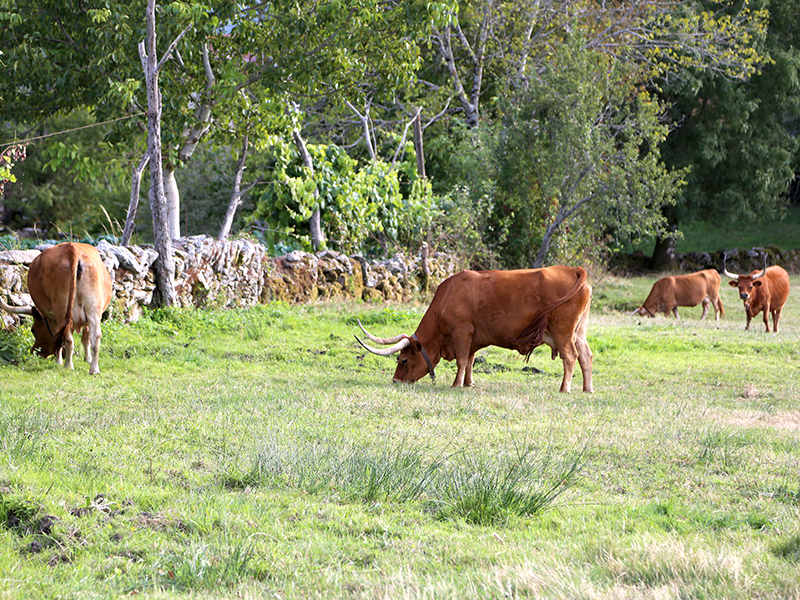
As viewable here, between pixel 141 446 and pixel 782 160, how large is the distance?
29.7 meters

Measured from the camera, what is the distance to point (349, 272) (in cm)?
1686

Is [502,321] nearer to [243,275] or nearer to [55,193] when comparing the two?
[243,275]

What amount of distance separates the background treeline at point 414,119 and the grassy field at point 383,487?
15.4 ft

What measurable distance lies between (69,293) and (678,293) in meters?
15.1

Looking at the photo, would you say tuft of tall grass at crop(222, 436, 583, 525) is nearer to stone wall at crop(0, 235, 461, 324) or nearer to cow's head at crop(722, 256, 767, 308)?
stone wall at crop(0, 235, 461, 324)

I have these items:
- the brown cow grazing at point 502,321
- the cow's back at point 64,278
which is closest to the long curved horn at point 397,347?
the brown cow grazing at point 502,321

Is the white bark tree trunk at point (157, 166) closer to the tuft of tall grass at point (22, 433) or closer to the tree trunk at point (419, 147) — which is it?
the tuft of tall grass at point (22, 433)

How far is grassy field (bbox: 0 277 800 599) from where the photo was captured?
3234 mm

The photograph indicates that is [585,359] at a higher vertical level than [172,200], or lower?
lower

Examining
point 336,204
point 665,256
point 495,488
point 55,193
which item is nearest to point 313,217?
point 336,204

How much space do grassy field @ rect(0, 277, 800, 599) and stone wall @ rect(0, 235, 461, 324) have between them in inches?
90.1

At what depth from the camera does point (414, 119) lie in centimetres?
2072

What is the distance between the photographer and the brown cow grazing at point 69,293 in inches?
336

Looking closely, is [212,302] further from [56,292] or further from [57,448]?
[57,448]
